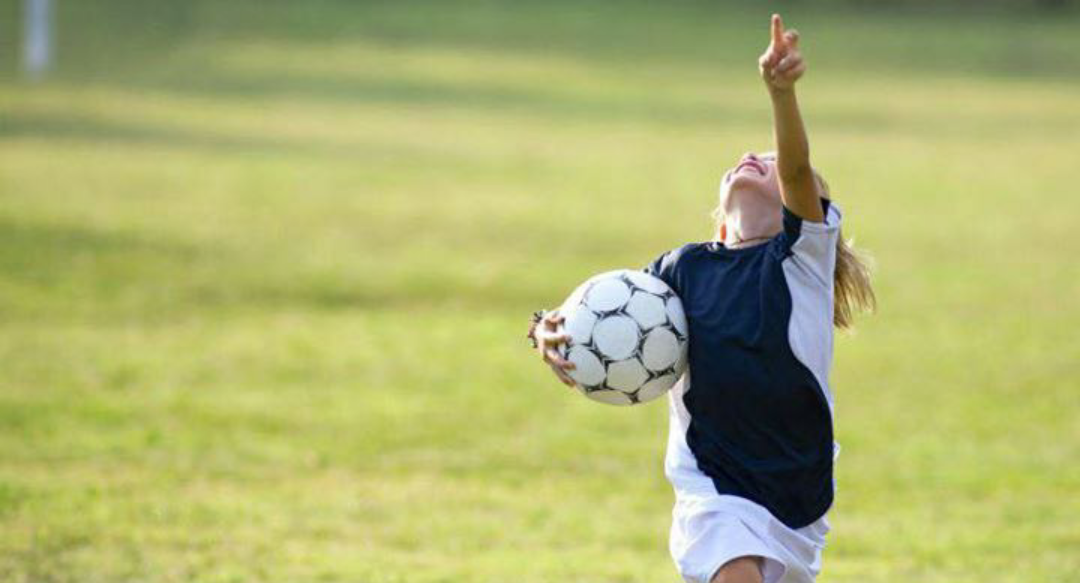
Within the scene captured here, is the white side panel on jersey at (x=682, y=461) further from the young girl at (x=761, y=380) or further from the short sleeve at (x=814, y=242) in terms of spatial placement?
the short sleeve at (x=814, y=242)

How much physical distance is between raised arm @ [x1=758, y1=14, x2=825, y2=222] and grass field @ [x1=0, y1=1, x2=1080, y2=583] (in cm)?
278

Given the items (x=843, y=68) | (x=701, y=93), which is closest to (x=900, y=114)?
(x=701, y=93)

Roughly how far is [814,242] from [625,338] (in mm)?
617

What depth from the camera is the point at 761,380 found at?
536 cm

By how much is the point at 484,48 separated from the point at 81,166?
22304 mm

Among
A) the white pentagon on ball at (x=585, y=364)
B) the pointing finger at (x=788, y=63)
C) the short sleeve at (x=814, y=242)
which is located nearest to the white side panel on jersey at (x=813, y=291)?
the short sleeve at (x=814, y=242)

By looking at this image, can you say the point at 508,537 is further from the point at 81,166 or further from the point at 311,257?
the point at 81,166

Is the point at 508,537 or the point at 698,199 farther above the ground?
the point at 698,199

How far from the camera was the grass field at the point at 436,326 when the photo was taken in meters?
8.60

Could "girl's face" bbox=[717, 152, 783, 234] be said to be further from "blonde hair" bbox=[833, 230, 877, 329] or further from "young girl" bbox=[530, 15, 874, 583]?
"blonde hair" bbox=[833, 230, 877, 329]

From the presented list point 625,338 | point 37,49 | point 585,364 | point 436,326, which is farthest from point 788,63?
point 37,49

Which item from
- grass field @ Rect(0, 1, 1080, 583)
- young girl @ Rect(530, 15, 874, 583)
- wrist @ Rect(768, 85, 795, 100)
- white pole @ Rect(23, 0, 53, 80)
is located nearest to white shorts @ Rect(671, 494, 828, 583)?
young girl @ Rect(530, 15, 874, 583)

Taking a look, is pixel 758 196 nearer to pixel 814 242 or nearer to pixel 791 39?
pixel 814 242

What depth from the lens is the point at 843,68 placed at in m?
43.2
